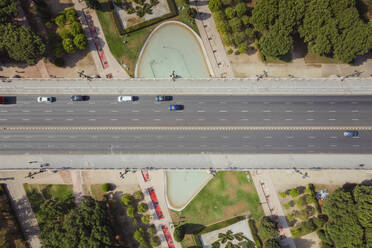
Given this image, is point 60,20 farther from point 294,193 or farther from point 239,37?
point 294,193

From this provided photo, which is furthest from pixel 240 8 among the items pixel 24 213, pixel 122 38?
pixel 24 213

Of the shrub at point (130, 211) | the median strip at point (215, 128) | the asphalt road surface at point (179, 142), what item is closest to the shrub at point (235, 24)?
the median strip at point (215, 128)

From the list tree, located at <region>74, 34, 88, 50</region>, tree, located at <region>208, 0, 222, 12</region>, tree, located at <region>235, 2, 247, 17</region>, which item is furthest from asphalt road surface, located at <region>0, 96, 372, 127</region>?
tree, located at <region>208, 0, 222, 12</region>

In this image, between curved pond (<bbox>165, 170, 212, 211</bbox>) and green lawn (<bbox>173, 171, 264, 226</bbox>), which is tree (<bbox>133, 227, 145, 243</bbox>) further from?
green lawn (<bbox>173, 171, 264, 226</bbox>)

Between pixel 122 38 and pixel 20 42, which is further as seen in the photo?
pixel 122 38

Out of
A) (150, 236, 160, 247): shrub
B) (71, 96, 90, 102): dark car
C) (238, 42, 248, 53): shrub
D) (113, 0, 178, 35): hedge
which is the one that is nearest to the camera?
(238, 42, 248, 53): shrub

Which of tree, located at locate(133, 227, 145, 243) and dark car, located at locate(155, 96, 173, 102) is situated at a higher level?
dark car, located at locate(155, 96, 173, 102)
